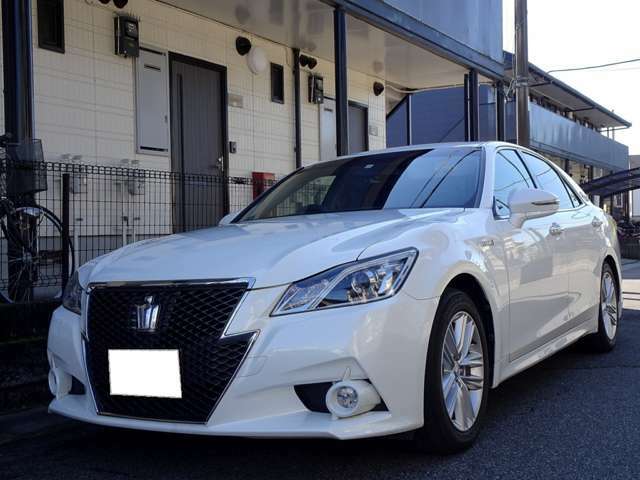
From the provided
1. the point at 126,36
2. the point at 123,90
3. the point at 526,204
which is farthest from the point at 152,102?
the point at 526,204

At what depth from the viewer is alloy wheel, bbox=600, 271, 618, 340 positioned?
5335 millimetres

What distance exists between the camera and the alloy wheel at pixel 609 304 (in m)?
5.34

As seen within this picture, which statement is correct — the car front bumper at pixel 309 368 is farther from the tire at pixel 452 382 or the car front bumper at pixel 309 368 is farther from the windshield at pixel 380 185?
the windshield at pixel 380 185

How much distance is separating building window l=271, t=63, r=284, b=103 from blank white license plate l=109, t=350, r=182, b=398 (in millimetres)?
8511

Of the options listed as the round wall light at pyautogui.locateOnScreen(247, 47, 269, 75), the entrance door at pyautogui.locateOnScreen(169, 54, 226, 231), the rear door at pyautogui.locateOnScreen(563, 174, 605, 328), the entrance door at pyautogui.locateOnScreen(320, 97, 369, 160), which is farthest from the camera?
the entrance door at pyautogui.locateOnScreen(320, 97, 369, 160)

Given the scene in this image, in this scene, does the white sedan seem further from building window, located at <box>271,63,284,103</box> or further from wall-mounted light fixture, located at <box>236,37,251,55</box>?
building window, located at <box>271,63,284,103</box>

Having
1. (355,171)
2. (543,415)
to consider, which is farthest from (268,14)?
(543,415)

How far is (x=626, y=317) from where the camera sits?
7.58 meters

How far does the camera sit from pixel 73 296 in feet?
11.0

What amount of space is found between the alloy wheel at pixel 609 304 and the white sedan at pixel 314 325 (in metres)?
1.72

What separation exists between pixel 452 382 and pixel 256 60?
8.10 metres

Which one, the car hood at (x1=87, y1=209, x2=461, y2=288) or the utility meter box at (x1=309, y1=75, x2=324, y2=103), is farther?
the utility meter box at (x1=309, y1=75, x2=324, y2=103)

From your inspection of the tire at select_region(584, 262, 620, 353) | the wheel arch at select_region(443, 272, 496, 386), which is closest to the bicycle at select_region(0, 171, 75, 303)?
the wheel arch at select_region(443, 272, 496, 386)

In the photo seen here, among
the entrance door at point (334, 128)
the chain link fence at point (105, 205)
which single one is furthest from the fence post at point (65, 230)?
the entrance door at point (334, 128)
